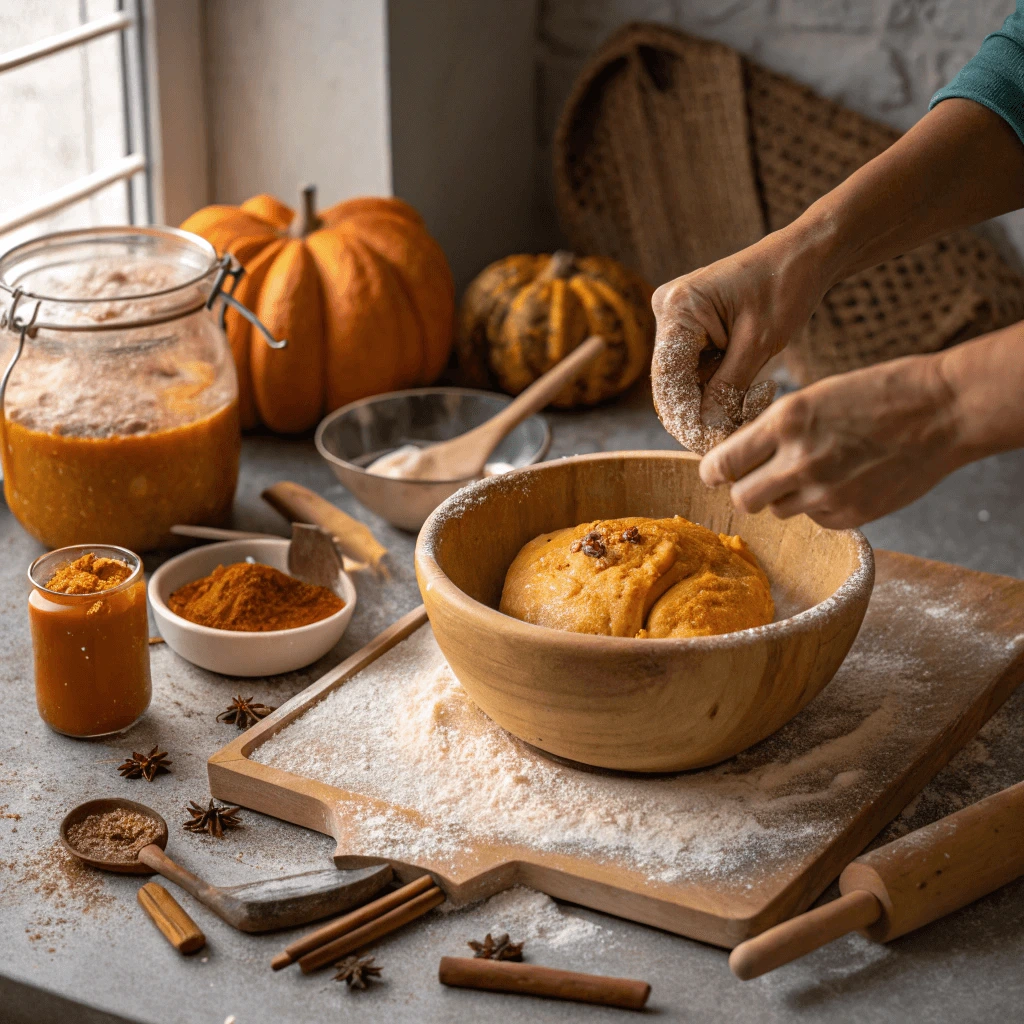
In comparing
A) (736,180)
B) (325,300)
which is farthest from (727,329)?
(736,180)

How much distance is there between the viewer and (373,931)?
872 millimetres

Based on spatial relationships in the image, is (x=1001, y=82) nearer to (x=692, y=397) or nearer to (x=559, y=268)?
(x=692, y=397)

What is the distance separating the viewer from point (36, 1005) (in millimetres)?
845

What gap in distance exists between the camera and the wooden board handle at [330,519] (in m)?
1.46

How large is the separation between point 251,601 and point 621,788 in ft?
1.41

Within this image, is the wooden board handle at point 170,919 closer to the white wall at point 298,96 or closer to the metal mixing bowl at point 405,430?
the metal mixing bowl at point 405,430

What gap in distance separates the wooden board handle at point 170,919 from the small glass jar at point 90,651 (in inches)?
8.7

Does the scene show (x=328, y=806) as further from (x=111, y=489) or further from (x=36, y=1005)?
→ (x=111, y=489)

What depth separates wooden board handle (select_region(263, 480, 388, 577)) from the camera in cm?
146

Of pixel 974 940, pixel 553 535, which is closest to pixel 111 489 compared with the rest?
pixel 553 535

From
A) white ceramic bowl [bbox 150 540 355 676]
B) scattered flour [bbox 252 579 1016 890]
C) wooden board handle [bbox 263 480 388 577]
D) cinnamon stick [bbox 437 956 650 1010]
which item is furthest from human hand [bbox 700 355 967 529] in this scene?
wooden board handle [bbox 263 480 388 577]

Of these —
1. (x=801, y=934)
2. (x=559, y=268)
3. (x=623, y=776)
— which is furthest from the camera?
(x=559, y=268)

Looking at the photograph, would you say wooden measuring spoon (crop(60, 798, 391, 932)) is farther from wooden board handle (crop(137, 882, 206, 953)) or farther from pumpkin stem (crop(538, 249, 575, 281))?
pumpkin stem (crop(538, 249, 575, 281))

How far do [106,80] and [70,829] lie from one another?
129 cm
